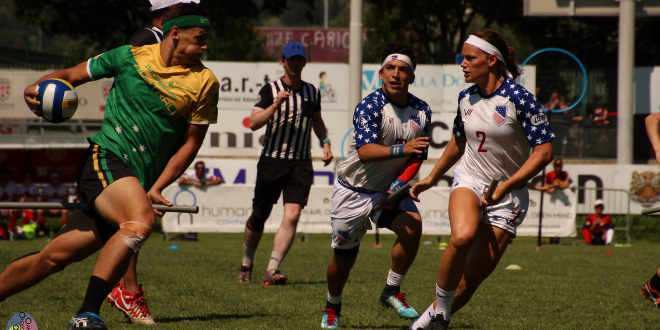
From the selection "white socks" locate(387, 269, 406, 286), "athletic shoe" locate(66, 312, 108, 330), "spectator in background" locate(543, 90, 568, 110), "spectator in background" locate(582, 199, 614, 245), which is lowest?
"spectator in background" locate(582, 199, 614, 245)

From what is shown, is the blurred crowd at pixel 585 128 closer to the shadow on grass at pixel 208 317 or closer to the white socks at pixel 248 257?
the white socks at pixel 248 257

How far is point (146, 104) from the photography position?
15.4 ft

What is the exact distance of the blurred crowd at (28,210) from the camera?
15.3 meters

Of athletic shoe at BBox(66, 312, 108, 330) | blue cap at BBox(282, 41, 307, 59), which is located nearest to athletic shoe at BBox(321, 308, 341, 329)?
athletic shoe at BBox(66, 312, 108, 330)

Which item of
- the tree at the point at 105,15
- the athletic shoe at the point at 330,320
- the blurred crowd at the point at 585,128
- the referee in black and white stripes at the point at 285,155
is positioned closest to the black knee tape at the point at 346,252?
the athletic shoe at the point at 330,320

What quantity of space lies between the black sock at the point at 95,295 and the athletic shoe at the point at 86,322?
0.05m

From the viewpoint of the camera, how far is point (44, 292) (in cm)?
692

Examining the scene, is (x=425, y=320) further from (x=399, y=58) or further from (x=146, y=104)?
(x=146, y=104)

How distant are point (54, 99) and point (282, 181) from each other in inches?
151

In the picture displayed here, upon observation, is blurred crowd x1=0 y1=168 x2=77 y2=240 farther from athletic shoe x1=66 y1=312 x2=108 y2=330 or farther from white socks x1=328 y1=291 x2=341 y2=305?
athletic shoe x1=66 y1=312 x2=108 y2=330

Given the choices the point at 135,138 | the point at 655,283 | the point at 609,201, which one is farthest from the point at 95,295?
the point at 609,201

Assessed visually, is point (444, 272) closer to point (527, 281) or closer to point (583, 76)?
point (527, 281)

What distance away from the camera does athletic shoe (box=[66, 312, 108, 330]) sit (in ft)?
13.2

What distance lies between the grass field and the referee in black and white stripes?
55cm
